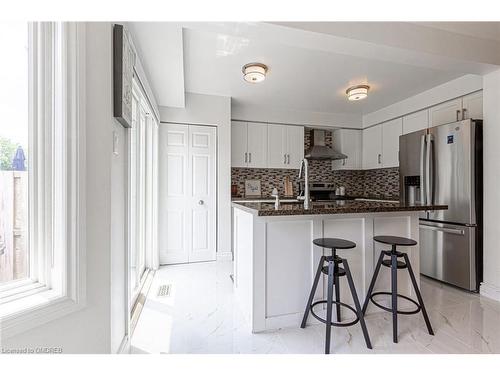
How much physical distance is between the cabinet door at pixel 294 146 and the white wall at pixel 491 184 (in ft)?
7.98

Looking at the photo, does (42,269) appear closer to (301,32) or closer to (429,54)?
(301,32)

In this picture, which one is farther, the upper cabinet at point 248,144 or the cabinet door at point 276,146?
the cabinet door at point 276,146

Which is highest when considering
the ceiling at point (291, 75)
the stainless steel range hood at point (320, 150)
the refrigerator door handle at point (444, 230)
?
the ceiling at point (291, 75)

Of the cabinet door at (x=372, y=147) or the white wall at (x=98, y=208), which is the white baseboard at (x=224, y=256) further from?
the cabinet door at (x=372, y=147)

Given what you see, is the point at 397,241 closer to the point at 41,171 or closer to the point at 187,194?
the point at 41,171

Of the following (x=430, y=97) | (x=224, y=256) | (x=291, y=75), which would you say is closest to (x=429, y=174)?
(x=430, y=97)

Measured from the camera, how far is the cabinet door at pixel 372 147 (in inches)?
169

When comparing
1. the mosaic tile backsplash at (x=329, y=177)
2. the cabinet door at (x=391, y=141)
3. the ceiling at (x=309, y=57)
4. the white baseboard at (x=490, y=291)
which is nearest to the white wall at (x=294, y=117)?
the ceiling at (x=309, y=57)

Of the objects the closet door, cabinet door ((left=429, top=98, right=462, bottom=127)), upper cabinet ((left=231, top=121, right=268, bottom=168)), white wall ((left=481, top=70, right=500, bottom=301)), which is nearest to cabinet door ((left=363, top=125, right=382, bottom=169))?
cabinet door ((left=429, top=98, right=462, bottom=127))

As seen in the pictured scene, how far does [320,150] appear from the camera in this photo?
4363 millimetres

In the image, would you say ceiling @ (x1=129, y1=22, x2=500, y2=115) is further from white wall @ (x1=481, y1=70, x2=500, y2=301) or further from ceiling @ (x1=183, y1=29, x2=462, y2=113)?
white wall @ (x1=481, y1=70, x2=500, y2=301)

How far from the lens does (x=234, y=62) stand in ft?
8.62

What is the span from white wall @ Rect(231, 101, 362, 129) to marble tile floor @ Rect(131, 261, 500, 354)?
2.89 m
